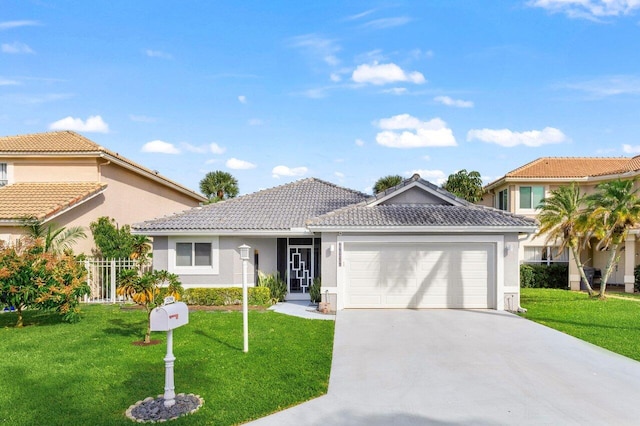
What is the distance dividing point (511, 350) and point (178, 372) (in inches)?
313

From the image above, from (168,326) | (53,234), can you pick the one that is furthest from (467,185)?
(168,326)

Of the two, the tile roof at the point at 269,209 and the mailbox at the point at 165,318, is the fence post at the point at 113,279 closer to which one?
the tile roof at the point at 269,209

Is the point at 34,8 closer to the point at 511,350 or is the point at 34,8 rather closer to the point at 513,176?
the point at 511,350

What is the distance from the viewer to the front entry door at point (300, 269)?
1814 centimetres

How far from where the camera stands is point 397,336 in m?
11.2

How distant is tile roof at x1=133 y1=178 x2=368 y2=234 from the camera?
1678 cm

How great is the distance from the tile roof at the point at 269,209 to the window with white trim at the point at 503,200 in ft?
37.3

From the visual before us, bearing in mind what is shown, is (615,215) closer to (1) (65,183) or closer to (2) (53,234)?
(2) (53,234)

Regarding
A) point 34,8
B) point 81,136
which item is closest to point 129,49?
point 34,8

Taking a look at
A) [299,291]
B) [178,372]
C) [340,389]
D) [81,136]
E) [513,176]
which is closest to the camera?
[340,389]

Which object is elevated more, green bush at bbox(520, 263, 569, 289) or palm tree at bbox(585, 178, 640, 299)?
palm tree at bbox(585, 178, 640, 299)

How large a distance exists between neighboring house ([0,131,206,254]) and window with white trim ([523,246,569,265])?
82.3 ft

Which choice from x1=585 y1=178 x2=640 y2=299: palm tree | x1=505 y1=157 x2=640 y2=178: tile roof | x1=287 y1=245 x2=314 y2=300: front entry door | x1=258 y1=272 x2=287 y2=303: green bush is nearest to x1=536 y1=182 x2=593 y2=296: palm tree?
x1=585 y1=178 x2=640 y2=299: palm tree

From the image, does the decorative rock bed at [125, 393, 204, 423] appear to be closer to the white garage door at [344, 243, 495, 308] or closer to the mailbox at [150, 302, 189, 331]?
the mailbox at [150, 302, 189, 331]
